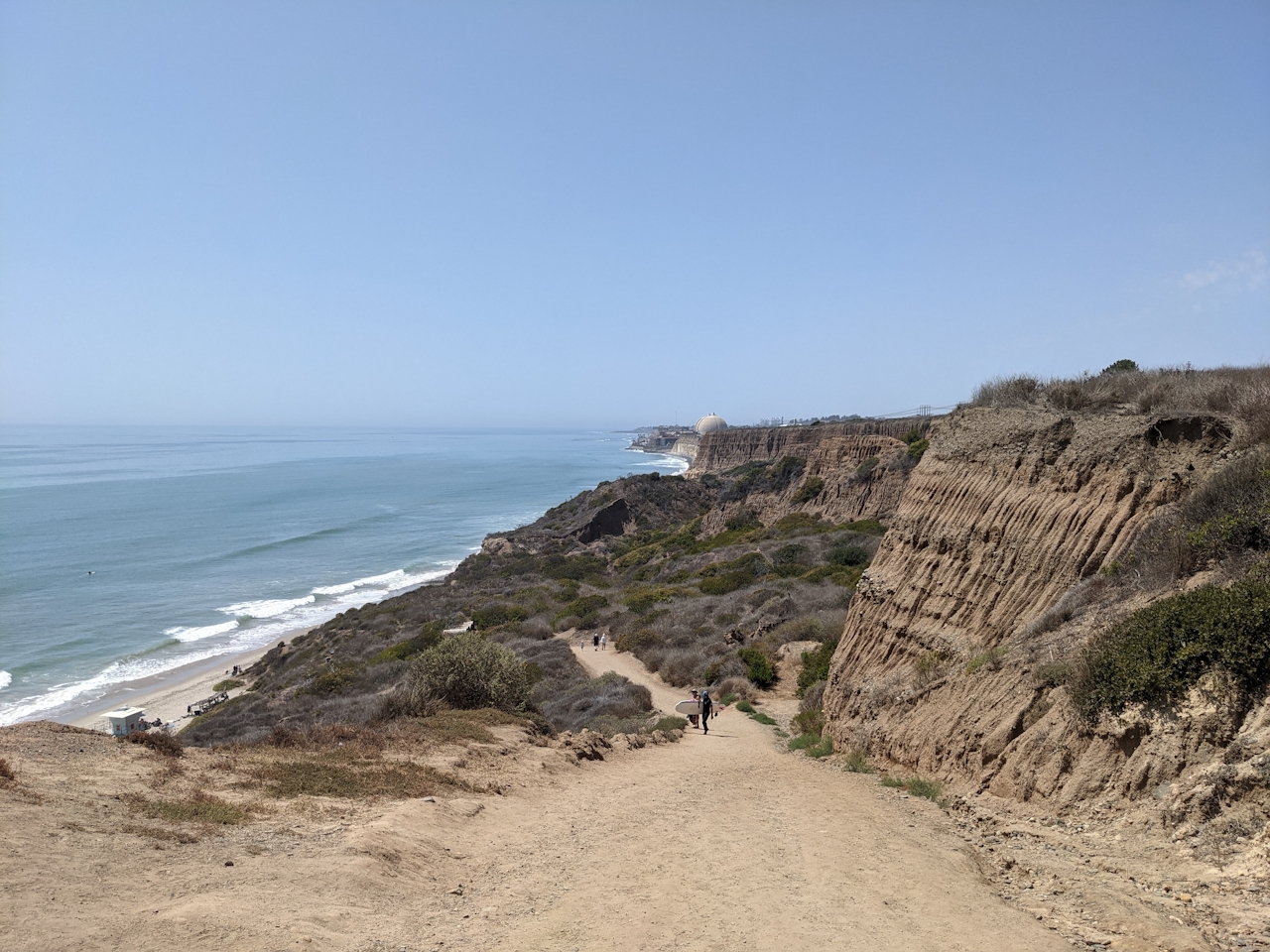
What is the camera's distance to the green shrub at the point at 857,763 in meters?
11.4

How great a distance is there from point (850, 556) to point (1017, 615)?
72.1 feet

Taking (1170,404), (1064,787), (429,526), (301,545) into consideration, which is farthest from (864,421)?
(1064,787)

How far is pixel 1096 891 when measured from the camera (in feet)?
18.0

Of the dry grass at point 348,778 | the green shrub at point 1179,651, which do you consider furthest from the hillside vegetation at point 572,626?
the green shrub at point 1179,651

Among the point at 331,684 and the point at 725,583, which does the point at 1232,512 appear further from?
the point at 725,583

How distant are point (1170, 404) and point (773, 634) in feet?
49.9

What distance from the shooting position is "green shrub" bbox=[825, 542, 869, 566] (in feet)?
104

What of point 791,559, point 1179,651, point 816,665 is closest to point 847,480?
point 791,559

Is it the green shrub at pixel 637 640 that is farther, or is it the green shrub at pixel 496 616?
the green shrub at pixel 496 616

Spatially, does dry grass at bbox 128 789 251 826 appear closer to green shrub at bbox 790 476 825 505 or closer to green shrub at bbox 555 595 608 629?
green shrub at bbox 555 595 608 629

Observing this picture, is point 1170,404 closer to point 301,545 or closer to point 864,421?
point 864,421

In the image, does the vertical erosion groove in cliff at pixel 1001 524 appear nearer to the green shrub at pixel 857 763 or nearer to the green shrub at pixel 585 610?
the green shrub at pixel 857 763

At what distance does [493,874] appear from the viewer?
25.2 feet

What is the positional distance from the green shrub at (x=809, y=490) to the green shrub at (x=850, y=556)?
57.2ft
